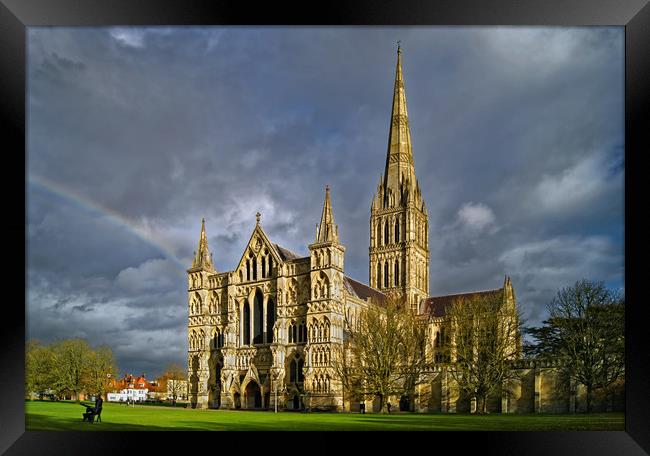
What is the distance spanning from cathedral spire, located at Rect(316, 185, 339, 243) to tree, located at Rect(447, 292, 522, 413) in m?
10.3

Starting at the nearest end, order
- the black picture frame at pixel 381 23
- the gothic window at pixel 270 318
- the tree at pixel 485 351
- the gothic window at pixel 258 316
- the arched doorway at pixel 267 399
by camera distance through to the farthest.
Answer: the black picture frame at pixel 381 23 → the tree at pixel 485 351 → the arched doorway at pixel 267 399 → the gothic window at pixel 270 318 → the gothic window at pixel 258 316

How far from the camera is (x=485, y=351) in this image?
1444 inches

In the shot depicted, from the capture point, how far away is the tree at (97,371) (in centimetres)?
4566

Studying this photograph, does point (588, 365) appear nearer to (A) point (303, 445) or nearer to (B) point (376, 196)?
(A) point (303, 445)

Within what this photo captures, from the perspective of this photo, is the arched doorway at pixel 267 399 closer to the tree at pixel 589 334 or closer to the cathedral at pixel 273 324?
the cathedral at pixel 273 324

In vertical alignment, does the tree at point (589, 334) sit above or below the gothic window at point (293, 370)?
above

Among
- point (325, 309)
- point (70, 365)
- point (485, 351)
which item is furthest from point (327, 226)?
point (70, 365)

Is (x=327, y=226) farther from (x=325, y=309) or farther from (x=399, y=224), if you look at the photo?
(x=399, y=224)

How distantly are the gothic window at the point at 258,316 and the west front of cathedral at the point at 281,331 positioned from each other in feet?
0.24

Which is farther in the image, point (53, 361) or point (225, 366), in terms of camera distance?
point (225, 366)

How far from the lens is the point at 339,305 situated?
42062mm

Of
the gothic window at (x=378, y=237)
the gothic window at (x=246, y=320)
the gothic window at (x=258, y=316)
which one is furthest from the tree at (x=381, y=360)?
the gothic window at (x=378, y=237)

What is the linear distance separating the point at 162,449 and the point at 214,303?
105 ft

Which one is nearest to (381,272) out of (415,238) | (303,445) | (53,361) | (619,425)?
(415,238)
